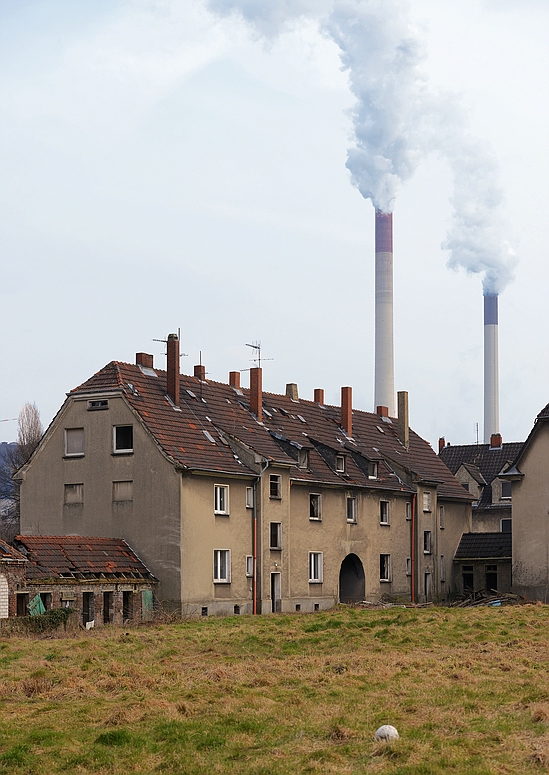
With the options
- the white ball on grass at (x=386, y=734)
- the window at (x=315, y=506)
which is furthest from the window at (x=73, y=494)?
the white ball on grass at (x=386, y=734)

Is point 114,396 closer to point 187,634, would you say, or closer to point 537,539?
point 187,634

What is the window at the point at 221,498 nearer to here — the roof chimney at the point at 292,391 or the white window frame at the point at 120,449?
the white window frame at the point at 120,449

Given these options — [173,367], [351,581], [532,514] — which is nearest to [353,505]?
[351,581]

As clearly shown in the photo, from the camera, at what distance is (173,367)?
50.9 meters

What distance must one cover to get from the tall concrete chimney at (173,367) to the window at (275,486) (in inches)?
216

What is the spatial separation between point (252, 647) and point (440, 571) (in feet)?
116

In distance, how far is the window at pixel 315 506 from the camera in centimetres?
5428

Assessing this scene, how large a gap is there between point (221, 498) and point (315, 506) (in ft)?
24.6

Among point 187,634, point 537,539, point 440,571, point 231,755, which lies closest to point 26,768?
point 231,755

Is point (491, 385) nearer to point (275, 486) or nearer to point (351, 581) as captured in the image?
point (351, 581)

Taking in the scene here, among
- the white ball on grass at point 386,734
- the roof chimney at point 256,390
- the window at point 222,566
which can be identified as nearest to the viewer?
the white ball on grass at point 386,734

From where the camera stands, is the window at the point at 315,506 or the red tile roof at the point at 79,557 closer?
the red tile roof at the point at 79,557

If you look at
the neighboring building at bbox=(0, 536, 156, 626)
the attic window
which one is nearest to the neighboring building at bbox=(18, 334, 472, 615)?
the attic window

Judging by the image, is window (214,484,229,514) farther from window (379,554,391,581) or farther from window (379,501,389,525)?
window (379,501,389,525)
